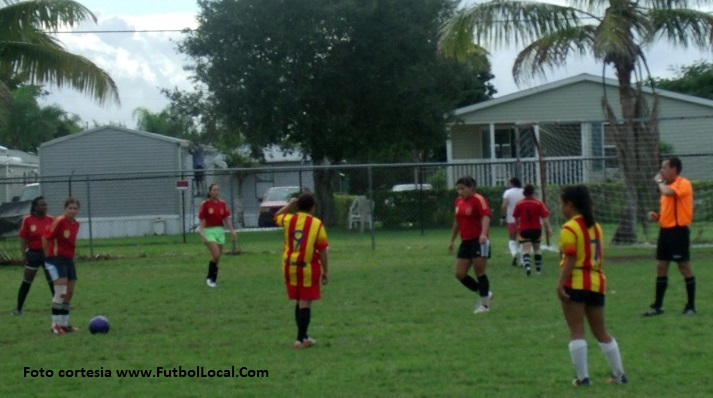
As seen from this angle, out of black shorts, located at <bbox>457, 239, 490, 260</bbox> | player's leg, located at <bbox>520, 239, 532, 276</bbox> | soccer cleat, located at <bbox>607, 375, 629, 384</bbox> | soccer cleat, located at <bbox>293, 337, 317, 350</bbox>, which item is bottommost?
soccer cleat, located at <bbox>607, 375, 629, 384</bbox>

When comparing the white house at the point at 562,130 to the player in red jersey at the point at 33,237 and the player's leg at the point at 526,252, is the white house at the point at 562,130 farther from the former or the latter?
the player in red jersey at the point at 33,237

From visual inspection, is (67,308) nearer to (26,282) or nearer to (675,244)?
(26,282)

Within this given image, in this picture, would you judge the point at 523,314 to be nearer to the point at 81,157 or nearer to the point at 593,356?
A: the point at 593,356

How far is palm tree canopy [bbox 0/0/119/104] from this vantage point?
2062 centimetres

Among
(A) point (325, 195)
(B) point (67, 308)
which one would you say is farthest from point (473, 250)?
(A) point (325, 195)

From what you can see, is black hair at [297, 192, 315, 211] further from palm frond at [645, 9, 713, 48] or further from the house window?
the house window

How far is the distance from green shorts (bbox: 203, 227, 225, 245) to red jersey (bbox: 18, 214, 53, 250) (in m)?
3.44

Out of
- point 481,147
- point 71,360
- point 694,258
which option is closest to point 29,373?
point 71,360

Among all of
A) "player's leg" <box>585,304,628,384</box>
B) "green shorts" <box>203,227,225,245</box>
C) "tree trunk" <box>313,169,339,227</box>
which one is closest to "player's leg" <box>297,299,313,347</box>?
"player's leg" <box>585,304,628,384</box>

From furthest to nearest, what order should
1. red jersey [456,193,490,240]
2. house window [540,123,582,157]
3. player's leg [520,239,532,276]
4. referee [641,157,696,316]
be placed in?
house window [540,123,582,157] → player's leg [520,239,532,276] → red jersey [456,193,490,240] → referee [641,157,696,316]

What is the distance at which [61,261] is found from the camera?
12445mm

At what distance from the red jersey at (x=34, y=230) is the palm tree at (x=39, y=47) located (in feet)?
22.8

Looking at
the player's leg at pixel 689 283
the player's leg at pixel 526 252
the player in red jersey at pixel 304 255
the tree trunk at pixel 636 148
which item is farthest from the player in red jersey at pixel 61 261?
the tree trunk at pixel 636 148

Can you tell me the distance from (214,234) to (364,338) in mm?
6630
